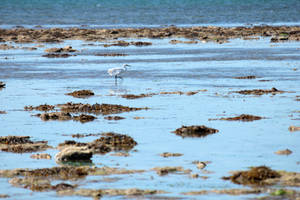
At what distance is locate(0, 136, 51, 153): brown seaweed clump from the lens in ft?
51.5

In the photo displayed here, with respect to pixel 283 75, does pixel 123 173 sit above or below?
below

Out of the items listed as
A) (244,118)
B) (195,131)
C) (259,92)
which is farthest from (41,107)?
(259,92)

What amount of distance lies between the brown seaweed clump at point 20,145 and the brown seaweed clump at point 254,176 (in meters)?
5.07

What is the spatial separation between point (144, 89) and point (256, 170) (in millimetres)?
13702

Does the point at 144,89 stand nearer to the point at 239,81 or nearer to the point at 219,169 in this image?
the point at 239,81

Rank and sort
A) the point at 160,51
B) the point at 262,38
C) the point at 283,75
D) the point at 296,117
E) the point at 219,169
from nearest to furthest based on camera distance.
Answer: the point at 219,169 < the point at 296,117 < the point at 283,75 < the point at 160,51 < the point at 262,38

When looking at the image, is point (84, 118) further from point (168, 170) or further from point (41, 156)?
point (168, 170)

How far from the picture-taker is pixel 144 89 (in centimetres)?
2594

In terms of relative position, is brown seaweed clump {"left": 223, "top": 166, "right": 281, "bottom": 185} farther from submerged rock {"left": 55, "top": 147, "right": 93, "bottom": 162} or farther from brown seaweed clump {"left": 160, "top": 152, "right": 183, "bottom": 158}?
submerged rock {"left": 55, "top": 147, "right": 93, "bottom": 162}

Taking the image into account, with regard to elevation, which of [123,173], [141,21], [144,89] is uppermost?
[141,21]

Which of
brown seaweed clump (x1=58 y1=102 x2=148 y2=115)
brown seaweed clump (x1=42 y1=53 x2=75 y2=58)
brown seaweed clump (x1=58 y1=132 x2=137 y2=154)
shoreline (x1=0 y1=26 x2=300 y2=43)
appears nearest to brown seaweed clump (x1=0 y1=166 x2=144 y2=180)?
brown seaweed clump (x1=58 y1=132 x2=137 y2=154)

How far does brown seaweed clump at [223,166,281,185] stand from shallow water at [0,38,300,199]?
0.26 metres

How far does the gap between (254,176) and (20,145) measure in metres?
6.10

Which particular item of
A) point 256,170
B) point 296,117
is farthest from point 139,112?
point 256,170
